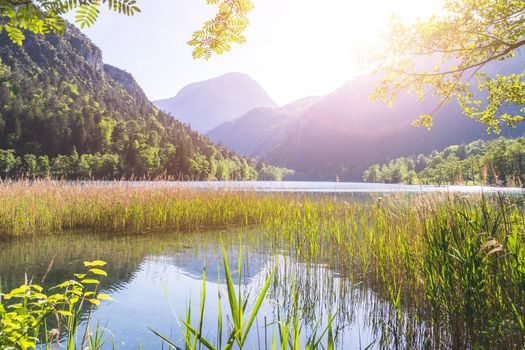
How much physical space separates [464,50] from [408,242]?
5.50 m

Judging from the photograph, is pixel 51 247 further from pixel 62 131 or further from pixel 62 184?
pixel 62 131

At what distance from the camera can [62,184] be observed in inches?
512

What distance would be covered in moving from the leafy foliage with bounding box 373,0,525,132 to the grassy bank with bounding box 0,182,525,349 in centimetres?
363

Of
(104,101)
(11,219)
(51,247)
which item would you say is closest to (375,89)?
(51,247)

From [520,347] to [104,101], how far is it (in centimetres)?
13121

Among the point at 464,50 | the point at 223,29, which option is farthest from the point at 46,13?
the point at 464,50

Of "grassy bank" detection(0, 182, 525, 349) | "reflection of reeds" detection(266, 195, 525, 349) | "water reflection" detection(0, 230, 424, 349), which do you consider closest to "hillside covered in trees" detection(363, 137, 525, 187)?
"grassy bank" detection(0, 182, 525, 349)

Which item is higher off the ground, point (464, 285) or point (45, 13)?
point (45, 13)

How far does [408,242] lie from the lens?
221 inches

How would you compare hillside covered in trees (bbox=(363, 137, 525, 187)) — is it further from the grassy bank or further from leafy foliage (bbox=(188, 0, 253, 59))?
leafy foliage (bbox=(188, 0, 253, 59))

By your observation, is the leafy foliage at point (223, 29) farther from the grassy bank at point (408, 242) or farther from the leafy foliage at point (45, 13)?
the grassy bank at point (408, 242)

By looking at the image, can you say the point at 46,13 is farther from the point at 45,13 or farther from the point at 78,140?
the point at 78,140

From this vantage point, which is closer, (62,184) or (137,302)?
(137,302)

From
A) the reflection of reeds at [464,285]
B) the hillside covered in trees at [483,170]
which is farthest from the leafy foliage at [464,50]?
the reflection of reeds at [464,285]
